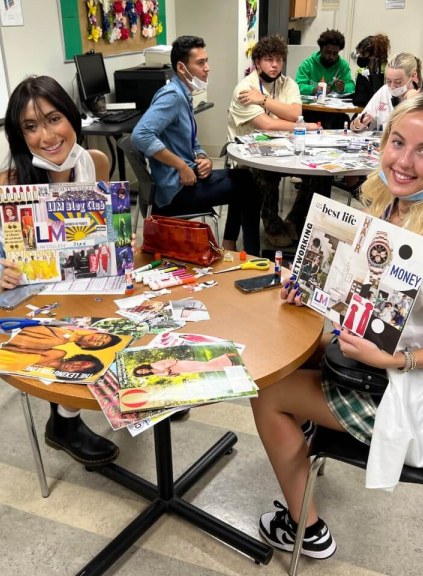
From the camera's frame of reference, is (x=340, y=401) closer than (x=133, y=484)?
Yes

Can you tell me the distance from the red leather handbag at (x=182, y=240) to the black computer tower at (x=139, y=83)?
3085 mm

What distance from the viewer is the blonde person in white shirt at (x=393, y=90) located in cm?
339

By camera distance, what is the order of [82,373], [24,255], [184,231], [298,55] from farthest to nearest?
[298,55] → [184,231] → [24,255] → [82,373]

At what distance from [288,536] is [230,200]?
201 cm

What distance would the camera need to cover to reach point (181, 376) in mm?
1052

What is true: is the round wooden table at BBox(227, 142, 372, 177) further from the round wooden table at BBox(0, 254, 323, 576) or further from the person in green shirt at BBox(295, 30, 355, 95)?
the person in green shirt at BBox(295, 30, 355, 95)

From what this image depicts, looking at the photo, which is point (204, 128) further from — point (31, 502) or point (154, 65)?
point (31, 502)

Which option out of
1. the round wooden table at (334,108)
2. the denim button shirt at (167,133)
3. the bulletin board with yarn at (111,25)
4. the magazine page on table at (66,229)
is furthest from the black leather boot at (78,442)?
the round wooden table at (334,108)

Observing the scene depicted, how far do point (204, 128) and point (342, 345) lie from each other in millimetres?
5140

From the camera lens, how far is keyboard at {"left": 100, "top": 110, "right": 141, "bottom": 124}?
398cm

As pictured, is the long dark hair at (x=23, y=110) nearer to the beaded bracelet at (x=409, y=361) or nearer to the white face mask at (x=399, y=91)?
the beaded bracelet at (x=409, y=361)

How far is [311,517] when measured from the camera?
4.85ft

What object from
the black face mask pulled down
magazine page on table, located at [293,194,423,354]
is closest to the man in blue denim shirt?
the black face mask pulled down

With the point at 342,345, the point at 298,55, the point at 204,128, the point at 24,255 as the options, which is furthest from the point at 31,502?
the point at 298,55
